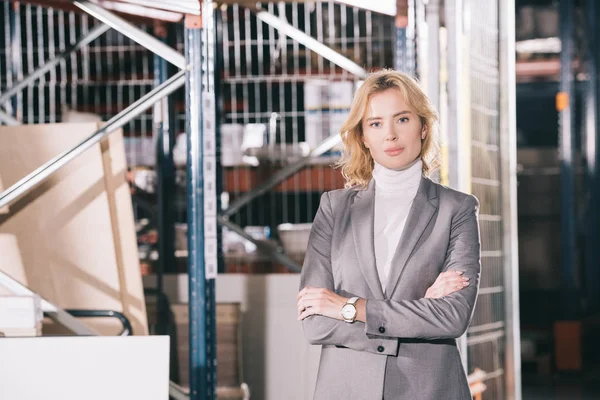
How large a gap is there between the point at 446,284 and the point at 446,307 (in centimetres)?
6

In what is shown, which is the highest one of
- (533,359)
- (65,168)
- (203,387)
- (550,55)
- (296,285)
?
(550,55)

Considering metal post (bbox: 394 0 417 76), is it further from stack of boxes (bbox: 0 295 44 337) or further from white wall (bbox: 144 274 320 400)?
stack of boxes (bbox: 0 295 44 337)

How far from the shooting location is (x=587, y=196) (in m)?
9.28

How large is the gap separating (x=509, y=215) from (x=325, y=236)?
8.22ft

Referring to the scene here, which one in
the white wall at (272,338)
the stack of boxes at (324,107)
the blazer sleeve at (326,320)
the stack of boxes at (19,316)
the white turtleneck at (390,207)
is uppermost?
the stack of boxes at (324,107)

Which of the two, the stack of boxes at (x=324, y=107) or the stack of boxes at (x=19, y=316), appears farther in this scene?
the stack of boxes at (x=324, y=107)

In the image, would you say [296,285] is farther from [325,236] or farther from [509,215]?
[325,236]

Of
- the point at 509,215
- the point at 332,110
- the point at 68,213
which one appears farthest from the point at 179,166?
the point at 509,215

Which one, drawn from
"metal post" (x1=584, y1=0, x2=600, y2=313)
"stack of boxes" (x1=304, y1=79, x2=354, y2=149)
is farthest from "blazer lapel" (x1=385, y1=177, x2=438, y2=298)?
"metal post" (x1=584, y1=0, x2=600, y2=313)

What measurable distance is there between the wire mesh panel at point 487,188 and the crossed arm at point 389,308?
85.2 inches

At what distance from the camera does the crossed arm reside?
206cm

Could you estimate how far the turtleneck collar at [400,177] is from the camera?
84.0 inches

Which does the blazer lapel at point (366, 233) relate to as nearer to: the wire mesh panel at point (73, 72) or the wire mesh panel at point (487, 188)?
the wire mesh panel at point (487, 188)

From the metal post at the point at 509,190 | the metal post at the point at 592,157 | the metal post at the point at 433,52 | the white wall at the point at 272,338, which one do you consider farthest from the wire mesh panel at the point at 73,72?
the metal post at the point at 592,157
